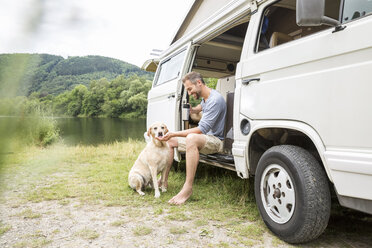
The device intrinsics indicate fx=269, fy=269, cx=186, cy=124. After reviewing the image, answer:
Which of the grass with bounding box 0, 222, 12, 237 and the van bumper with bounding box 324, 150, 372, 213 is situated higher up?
the van bumper with bounding box 324, 150, 372, 213

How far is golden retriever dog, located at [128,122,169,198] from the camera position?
366 cm

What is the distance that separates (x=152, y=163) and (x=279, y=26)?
228 centimetres

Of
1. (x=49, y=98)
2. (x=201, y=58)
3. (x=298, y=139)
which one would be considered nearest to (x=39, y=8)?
(x=49, y=98)

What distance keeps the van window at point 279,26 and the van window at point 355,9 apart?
1.32ft

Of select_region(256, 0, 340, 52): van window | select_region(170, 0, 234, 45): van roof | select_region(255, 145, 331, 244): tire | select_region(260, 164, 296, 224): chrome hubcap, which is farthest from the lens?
select_region(170, 0, 234, 45): van roof

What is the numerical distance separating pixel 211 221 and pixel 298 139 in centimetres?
117

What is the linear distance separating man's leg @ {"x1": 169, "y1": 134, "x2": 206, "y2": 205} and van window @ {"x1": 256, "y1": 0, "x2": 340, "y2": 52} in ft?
4.33

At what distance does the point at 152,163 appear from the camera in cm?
366

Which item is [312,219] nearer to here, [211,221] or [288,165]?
[288,165]

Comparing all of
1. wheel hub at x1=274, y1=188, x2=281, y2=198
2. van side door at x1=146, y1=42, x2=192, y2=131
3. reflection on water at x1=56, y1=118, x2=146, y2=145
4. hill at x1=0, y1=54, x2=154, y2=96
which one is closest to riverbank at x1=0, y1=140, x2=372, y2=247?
wheel hub at x1=274, y1=188, x2=281, y2=198

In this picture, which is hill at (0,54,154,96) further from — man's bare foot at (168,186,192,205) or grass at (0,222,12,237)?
man's bare foot at (168,186,192,205)

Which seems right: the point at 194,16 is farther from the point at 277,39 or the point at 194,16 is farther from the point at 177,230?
the point at 177,230

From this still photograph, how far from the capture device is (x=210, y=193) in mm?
3621

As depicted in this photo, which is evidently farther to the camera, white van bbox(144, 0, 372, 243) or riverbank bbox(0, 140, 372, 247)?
riverbank bbox(0, 140, 372, 247)
